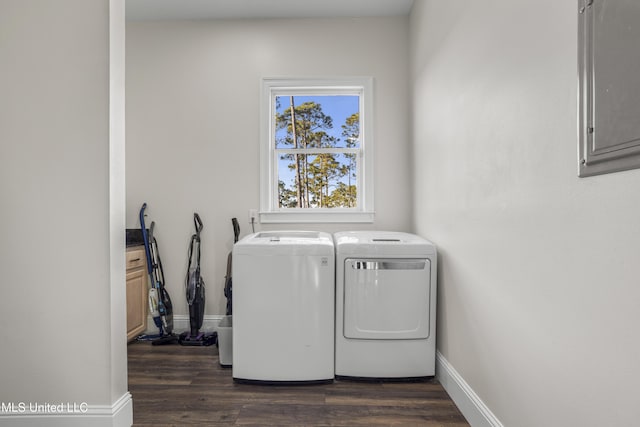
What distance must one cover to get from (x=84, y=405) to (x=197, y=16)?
2.97 m

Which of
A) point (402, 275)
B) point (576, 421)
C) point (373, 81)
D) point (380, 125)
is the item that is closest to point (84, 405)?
point (402, 275)

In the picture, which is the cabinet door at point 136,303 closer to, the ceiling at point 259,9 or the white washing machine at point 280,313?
the white washing machine at point 280,313

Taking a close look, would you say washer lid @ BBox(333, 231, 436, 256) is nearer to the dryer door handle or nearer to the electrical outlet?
the dryer door handle

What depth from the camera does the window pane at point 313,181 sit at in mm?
3342

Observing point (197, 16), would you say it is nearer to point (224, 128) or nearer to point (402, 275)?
point (224, 128)

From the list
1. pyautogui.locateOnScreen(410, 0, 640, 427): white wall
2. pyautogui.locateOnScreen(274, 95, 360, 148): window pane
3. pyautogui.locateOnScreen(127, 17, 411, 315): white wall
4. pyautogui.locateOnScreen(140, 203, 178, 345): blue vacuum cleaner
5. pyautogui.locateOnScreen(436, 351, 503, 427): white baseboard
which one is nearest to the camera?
pyautogui.locateOnScreen(410, 0, 640, 427): white wall

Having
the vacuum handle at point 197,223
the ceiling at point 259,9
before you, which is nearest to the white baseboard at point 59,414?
the vacuum handle at point 197,223

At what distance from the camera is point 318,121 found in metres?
3.34

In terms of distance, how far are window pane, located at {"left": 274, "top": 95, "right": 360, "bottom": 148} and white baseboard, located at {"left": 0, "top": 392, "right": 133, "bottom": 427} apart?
2313mm

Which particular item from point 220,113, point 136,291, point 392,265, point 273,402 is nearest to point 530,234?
point 392,265

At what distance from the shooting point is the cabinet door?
2.93 m

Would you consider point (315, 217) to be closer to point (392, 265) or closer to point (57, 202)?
point (392, 265)

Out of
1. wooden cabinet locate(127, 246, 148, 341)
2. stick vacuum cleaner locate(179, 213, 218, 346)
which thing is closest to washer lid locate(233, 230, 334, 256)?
stick vacuum cleaner locate(179, 213, 218, 346)

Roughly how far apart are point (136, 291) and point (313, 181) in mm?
1767
